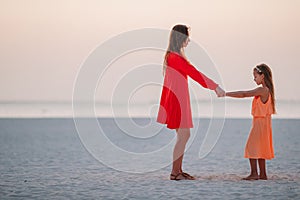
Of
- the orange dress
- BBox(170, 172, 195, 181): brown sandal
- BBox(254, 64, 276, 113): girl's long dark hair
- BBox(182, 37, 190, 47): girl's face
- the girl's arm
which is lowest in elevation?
BBox(170, 172, 195, 181): brown sandal

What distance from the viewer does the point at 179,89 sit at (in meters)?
6.84

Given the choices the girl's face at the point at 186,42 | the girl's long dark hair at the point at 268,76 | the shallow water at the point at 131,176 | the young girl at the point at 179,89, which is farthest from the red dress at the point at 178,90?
the shallow water at the point at 131,176

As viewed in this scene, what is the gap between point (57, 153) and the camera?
31.8 feet

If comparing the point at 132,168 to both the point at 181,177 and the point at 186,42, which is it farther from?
the point at 186,42

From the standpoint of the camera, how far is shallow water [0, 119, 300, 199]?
5.80 m

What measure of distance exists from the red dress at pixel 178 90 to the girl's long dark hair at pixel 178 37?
7 centimetres

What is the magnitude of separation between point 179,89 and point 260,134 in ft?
3.33

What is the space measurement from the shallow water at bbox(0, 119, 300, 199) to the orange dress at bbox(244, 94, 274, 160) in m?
0.31

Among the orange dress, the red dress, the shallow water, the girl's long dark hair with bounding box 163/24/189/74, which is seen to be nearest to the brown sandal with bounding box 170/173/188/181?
the shallow water

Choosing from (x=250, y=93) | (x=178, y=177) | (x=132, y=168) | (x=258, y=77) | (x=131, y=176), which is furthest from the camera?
(x=132, y=168)

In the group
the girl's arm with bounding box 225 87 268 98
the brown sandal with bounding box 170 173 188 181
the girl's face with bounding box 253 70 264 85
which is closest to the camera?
the brown sandal with bounding box 170 173 188 181

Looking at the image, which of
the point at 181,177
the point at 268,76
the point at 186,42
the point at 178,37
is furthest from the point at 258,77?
the point at 181,177

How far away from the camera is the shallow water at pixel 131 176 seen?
5801 mm

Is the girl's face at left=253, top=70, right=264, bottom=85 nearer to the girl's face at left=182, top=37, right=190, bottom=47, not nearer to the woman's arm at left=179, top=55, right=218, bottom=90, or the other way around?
the woman's arm at left=179, top=55, right=218, bottom=90
